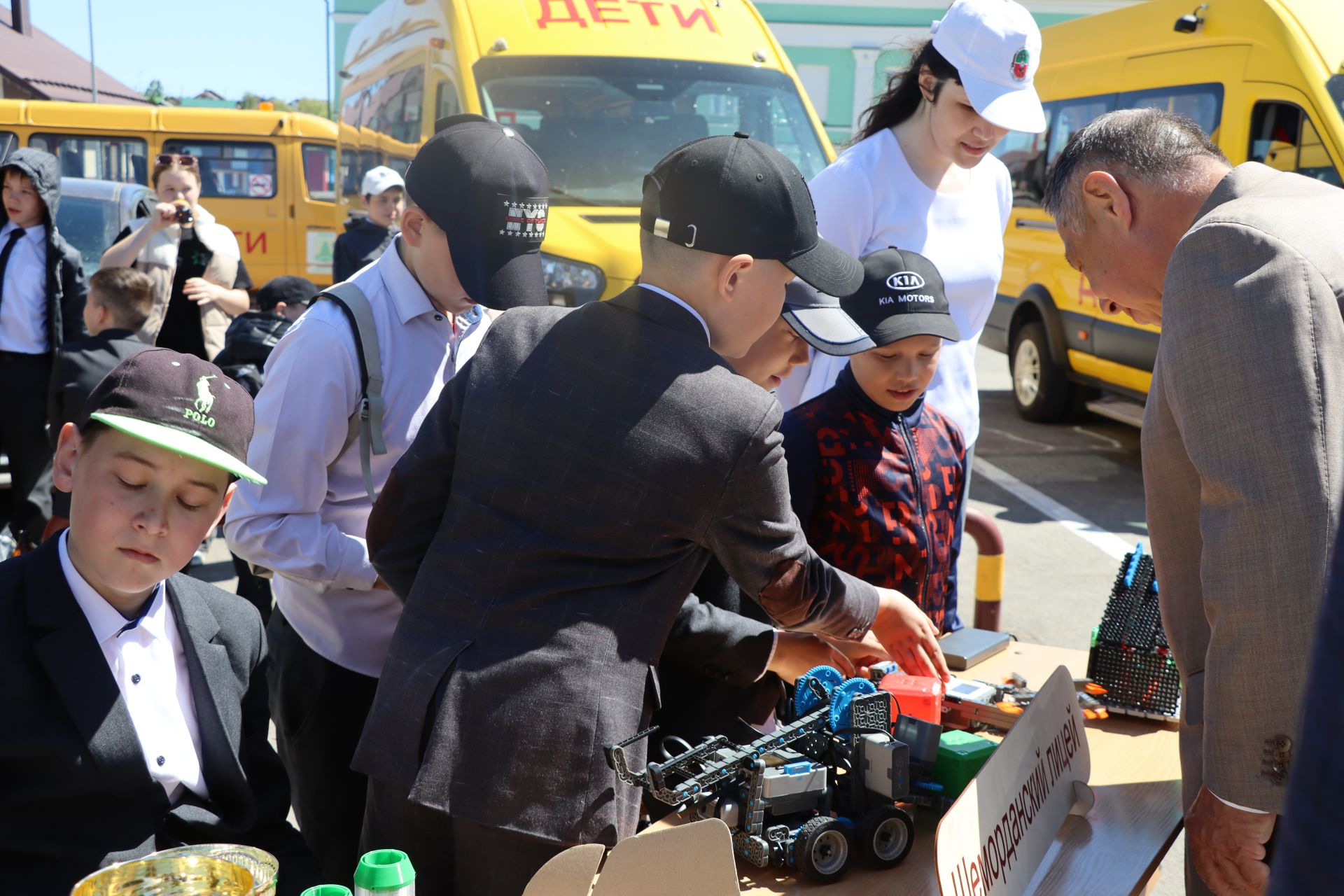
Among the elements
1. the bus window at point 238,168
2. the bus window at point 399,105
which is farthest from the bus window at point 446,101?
the bus window at point 238,168

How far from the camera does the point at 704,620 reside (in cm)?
197

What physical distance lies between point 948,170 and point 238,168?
1219 centimetres

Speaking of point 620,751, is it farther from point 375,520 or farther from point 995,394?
point 995,394

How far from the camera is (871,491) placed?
8.50 ft

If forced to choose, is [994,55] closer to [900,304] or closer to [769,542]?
[900,304]

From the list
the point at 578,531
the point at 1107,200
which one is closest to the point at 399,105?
the point at 1107,200

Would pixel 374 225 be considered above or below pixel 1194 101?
below

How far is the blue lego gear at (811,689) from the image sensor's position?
201 centimetres

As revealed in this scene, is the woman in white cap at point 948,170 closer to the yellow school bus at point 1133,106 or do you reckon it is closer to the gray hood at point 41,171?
the yellow school bus at point 1133,106

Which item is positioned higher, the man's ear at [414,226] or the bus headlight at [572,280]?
the man's ear at [414,226]

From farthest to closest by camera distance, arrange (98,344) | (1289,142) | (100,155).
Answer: (100,155), (1289,142), (98,344)

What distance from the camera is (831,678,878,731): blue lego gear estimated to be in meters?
1.88

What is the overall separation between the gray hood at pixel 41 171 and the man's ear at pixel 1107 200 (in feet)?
16.9

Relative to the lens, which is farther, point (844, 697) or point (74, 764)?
point (844, 697)
